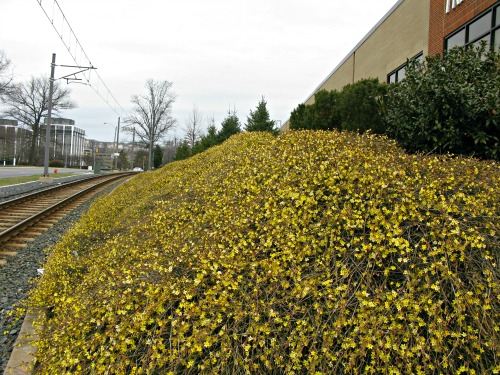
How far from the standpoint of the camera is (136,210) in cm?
731

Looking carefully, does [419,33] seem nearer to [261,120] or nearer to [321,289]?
[261,120]

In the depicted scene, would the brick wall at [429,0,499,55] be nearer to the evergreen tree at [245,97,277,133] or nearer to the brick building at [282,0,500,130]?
the brick building at [282,0,500,130]

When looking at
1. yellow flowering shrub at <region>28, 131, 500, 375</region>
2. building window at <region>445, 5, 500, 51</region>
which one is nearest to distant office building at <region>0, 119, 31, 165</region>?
building window at <region>445, 5, 500, 51</region>

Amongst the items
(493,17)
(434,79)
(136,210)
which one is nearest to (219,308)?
(434,79)

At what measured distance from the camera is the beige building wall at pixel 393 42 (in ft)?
43.3

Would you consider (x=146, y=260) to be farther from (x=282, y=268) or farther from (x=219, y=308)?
(x=282, y=268)

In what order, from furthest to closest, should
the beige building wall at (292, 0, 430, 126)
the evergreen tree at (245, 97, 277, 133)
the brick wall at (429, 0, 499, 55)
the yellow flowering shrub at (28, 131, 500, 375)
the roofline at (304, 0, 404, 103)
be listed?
the evergreen tree at (245, 97, 277, 133) → the roofline at (304, 0, 404, 103) → the beige building wall at (292, 0, 430, 126) → the brick wall at (429, 0, 499, 55) → the yellow flowering shrub at (28, 131, 500, 375)

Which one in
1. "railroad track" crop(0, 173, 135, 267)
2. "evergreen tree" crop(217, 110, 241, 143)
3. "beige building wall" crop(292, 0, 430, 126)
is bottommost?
"railroad track" crop(0, 173, 135, 267)

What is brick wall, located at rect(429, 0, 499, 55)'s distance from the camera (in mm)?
10109

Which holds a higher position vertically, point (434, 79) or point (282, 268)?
point (434, 79)

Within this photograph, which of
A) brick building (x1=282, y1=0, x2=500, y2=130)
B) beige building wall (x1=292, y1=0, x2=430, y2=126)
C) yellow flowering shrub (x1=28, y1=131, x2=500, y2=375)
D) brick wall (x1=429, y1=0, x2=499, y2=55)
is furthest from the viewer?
beige building wall (x1=292, y1=0, x2=430, y2=126)

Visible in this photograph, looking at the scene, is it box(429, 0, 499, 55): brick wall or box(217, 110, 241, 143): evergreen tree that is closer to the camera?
box(429, 0, 499, 55): brick wall

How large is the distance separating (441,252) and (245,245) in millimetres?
1496

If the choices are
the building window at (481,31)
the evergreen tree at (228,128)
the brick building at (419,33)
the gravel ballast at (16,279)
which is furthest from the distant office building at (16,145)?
the building window at (481,31)
